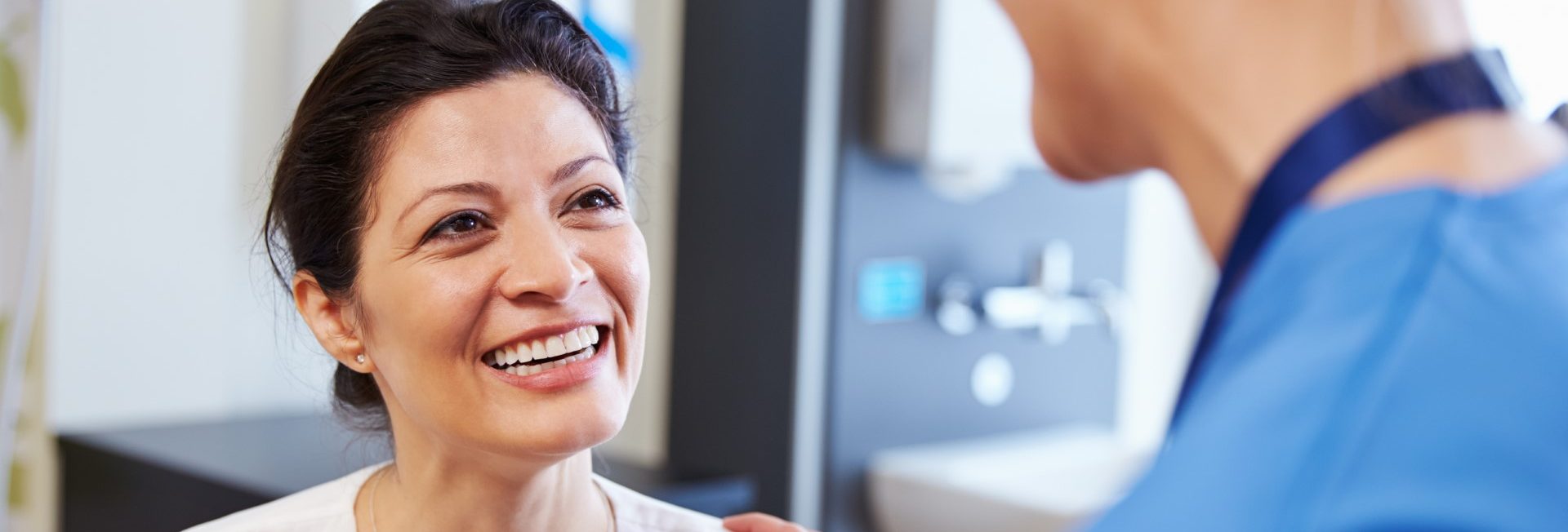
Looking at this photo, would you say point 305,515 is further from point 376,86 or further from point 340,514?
point 376,86

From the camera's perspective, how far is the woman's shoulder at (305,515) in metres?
1.11

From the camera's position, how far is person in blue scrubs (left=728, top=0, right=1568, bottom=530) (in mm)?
401

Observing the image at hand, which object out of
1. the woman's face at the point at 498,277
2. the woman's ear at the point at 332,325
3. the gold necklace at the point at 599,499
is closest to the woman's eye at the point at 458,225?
the woman's face at the point at 498,277

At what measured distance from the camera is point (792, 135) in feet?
8.20

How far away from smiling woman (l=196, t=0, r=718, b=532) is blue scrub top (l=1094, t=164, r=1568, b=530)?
0.60 m

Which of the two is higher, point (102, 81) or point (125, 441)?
point (102, 81)

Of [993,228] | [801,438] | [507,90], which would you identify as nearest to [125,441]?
[801,438]

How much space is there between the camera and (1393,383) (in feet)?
1.36

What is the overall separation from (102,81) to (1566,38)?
6.00ft

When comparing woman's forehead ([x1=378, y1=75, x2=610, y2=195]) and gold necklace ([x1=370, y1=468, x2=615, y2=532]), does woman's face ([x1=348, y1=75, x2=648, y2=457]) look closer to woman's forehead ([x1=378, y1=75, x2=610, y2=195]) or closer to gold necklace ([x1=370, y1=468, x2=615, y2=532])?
woman's forehead ([x1=378, y1=75, x2=610, y2=195])

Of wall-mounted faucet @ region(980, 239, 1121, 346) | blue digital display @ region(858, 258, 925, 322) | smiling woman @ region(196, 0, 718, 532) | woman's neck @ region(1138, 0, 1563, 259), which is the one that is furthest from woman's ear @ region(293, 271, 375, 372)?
wall-mounted faucet @ region(980, 239, 1121, 346)

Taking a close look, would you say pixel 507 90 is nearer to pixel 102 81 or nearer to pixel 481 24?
pixel 481 24

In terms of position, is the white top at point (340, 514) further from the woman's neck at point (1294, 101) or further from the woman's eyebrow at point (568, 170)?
the woman's neck at point (1294, 101)

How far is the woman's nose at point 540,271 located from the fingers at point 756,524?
0.82 feet
